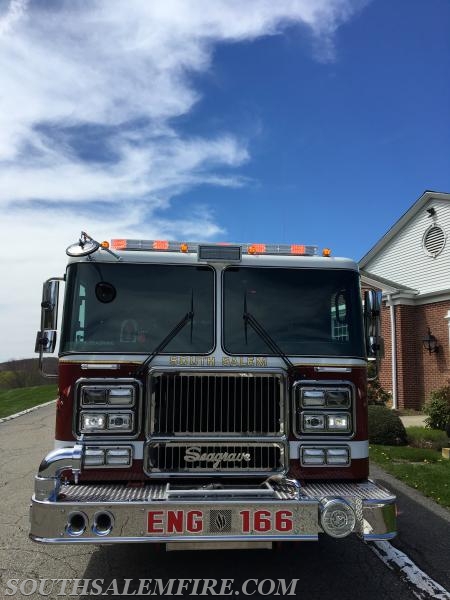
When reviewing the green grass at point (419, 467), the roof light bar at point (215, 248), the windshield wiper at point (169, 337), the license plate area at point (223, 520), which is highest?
the roof light bar at point (215, 248)

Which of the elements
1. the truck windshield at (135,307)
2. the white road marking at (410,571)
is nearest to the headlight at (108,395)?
the truck windshield at (135,307)

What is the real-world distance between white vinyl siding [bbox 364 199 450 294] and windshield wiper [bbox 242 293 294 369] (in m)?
12.9

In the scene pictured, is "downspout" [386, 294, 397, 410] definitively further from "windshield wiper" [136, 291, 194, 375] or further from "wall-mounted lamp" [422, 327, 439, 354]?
"windshield wiper" [136, 291, 194, 375]

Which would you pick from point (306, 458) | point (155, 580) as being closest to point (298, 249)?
point (306, 458)

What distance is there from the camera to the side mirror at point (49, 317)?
171 inches

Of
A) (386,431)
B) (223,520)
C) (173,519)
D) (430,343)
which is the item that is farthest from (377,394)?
(173,519)

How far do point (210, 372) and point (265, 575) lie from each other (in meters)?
1.61

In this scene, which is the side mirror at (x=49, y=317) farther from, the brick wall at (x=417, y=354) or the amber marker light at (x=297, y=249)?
the brick wall at (x=417, y=354)

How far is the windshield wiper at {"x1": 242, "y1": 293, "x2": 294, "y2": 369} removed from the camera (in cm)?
419

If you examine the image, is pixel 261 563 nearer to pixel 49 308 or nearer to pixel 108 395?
pixel 108 395

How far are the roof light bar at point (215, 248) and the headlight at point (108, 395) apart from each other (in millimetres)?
1121

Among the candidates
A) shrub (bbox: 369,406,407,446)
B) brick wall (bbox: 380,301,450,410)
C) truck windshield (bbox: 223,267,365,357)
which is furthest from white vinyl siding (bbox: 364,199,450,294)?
truck windshield (bbox: 223,267,365,357)

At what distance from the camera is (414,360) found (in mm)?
16625

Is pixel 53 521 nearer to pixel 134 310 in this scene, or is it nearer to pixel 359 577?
pixel 134 310
